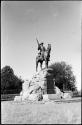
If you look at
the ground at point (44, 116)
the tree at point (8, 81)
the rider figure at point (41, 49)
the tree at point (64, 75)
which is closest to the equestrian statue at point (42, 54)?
the rider figure at point (41, 49)

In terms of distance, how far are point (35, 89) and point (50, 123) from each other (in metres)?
13.5

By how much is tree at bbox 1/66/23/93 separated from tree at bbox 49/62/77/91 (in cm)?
873

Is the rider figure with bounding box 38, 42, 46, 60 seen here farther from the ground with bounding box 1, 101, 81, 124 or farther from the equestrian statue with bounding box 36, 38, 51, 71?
the ground with bounding box 1, 101, 81, 124

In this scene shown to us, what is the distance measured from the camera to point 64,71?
44.1 meters


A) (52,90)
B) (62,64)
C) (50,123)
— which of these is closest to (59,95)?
(52,90)

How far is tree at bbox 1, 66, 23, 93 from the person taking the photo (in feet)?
136

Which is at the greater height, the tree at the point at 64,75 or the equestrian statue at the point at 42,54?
the equestrian statue at the point at 42,54

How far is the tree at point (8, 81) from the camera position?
41.6 metres

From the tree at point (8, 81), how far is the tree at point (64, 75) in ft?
28.7

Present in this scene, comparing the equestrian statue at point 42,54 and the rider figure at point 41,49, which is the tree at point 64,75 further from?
the rider figure at point 41,49

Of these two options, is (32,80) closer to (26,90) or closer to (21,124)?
(26,90)

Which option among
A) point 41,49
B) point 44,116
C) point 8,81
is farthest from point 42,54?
point 8,81

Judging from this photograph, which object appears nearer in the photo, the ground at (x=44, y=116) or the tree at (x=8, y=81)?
the ground at (x=44, y=116)

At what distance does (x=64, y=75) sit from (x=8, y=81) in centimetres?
1180
